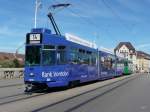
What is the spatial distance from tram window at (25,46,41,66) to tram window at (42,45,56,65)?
29cm

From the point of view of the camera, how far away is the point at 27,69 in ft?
69.6

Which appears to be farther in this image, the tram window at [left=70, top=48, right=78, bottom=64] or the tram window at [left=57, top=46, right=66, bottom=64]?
the tram window at [left=70, top=48, right=78, bottom=64]

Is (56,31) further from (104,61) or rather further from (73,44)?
(104,61)

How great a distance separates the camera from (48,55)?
21.3m

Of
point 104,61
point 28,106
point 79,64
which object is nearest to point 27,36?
point 79,64

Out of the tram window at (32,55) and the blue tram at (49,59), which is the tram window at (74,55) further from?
the tram window at (32,55)

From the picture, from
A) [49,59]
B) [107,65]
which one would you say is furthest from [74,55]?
[107,65]

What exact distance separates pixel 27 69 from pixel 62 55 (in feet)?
7.17

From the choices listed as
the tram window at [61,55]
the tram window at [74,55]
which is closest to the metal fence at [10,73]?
the tram window at [74,55]

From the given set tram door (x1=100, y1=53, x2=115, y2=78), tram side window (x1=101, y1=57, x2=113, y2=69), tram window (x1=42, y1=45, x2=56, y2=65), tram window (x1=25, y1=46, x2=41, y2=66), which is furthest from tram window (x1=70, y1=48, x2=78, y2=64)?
tram side window (x1=101, y1=57, x2=113, y2=69)

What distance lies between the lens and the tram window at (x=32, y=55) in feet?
69.1

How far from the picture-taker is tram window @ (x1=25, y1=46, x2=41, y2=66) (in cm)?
2105

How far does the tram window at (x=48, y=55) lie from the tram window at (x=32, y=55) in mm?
288

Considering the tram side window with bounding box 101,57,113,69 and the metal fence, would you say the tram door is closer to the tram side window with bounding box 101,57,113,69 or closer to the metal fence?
the tram side window with bounding box 101,57,113,69
